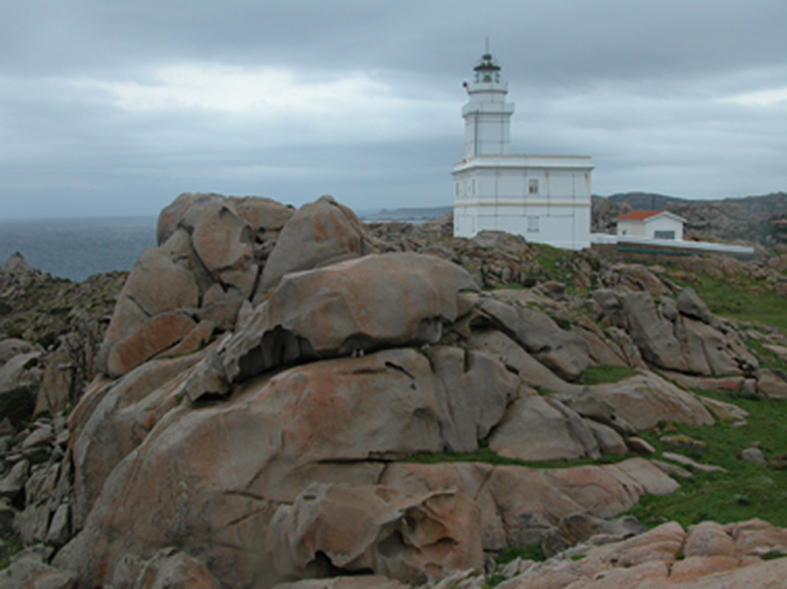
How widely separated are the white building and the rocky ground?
37.1 metres

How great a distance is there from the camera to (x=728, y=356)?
30.4 m

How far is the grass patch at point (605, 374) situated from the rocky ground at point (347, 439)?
0.62 ft

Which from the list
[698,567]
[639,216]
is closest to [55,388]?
[698,567]

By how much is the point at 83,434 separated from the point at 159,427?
4.81m

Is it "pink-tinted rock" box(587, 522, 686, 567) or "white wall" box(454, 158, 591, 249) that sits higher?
"white wall" box(454, 158, 591, 249)

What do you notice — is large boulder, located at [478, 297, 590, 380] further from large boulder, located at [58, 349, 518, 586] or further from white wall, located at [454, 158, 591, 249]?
white wall, located at [454, 158, 591, 249]

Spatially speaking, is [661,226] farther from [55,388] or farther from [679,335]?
[55,388]

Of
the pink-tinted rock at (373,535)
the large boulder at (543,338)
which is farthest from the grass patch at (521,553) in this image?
the large boulder at (543,338)

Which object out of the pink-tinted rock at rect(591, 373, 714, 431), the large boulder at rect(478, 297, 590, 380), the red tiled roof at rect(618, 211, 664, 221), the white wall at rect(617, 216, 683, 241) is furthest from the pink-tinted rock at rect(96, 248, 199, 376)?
the red tiled roof at rect(618, 211, 664, 221)

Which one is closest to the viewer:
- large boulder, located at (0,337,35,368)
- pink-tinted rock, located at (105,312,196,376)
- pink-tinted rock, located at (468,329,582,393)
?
pink-tinted rock, located at (468,329,582,393)

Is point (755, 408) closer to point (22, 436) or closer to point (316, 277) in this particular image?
point (316, 277)

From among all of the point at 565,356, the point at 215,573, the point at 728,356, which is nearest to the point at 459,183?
the point at 728,356

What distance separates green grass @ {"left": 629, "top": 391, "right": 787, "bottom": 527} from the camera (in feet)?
50.3

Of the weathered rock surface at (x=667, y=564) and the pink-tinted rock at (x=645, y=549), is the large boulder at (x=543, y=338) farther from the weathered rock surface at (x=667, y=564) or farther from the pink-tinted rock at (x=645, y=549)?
the pink-tinted rock at (x=645, y=549)
